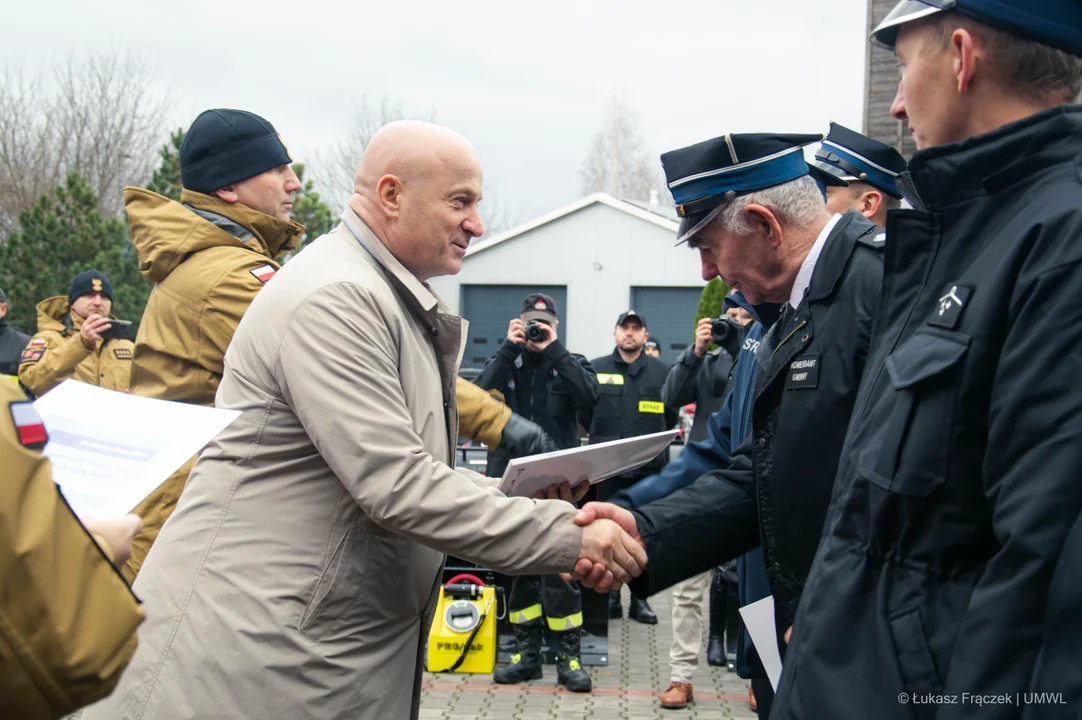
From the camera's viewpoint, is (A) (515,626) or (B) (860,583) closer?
(B) (860,583)

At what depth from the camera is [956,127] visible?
1894 millimetres

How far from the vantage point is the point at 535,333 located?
25.9 feet

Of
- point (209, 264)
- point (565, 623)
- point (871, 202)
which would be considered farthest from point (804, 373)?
point (565, 623)

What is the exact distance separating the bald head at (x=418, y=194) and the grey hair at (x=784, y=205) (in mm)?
747

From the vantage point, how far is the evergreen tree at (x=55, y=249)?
60.0 ft

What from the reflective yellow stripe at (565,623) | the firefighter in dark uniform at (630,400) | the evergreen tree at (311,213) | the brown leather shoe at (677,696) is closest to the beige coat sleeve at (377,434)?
the brown leather shoe at (677,696)

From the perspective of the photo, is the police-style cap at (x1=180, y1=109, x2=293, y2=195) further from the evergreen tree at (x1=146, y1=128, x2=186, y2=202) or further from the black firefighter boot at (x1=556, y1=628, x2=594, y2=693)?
the evergreen tree at (x1=146, y1=128, x2=186, y2=202)

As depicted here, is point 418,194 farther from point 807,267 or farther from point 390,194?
point 807,267

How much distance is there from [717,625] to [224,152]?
5.47 m

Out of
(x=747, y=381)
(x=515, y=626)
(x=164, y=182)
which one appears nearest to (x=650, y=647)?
(x=515, y=626)

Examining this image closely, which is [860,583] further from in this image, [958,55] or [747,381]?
[747,381]

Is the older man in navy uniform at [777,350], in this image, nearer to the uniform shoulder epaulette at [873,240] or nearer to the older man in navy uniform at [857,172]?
the uniform shoulder epaulette at [873,240]

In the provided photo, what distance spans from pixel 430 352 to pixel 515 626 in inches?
193

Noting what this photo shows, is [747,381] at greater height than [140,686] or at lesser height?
greater
